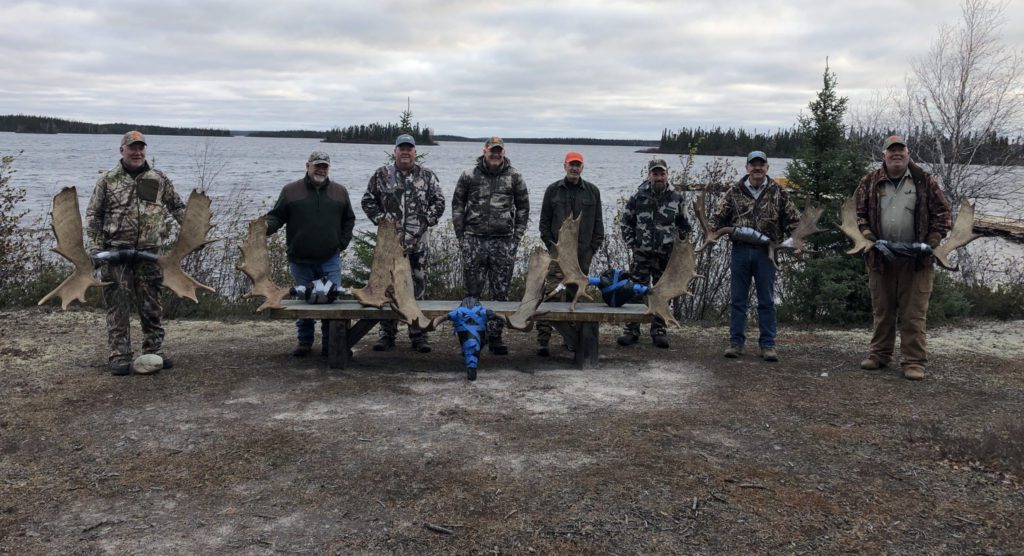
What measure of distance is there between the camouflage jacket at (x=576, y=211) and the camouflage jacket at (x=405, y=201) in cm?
113

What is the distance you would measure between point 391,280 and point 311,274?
1.11m

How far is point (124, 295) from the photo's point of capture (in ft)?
22.4

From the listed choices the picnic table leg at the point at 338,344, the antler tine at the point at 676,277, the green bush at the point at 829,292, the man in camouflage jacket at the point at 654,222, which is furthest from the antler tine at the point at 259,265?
the green bush at the point at 829,292

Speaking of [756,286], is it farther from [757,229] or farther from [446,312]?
[446,312]

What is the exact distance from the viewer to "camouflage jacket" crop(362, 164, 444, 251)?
7.53 m

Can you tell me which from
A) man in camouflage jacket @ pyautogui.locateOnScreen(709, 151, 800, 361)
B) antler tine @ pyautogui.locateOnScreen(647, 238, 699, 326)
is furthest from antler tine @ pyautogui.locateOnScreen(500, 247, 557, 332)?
man in camouflage jacket @ pyautogui.locateOnScreen(709, 151, 800, 361)

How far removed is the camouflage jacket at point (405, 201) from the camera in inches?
296

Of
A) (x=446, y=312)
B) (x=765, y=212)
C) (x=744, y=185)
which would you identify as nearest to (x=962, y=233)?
(x=765, y=212)

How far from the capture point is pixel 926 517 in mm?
4184

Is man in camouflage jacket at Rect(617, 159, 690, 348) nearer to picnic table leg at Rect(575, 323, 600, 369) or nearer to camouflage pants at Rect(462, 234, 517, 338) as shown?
picnic table leg at Rect(575, 323, 600, 369)

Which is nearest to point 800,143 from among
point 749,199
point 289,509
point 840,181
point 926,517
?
point 840,181

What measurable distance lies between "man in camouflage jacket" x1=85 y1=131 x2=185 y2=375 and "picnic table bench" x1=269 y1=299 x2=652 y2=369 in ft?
3.95

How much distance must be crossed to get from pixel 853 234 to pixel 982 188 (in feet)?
42.9

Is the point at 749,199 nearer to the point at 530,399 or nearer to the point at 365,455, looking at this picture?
the point at 530,399
